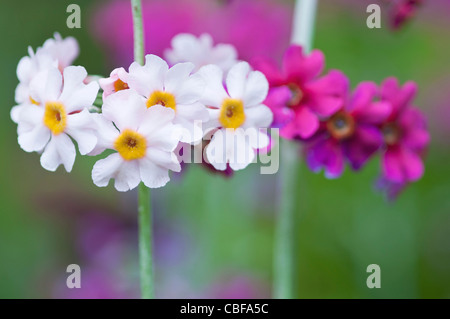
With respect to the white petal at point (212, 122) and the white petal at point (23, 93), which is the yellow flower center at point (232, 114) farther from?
the white petal at point (23, 93)

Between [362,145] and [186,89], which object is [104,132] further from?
[362,145]

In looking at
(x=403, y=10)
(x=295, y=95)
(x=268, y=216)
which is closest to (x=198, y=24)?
(x=268, y=216)

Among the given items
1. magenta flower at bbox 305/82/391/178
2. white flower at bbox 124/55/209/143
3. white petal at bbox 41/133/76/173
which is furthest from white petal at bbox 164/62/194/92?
magenta flower at bbox 305/82/391/178

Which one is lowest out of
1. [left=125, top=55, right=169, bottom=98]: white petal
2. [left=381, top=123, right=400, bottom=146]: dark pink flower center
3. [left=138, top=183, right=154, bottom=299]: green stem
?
[left=138, top=183, right=154, bottom=299]: green stem

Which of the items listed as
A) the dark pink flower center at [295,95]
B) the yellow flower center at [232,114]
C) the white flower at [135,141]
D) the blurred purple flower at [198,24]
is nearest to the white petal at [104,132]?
the white flower at [135,141]

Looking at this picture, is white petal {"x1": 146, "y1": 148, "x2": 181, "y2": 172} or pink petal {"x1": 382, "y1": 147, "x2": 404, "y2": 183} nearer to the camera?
white petal {"x1": 146, "y1": 148, "x2": 181, "y2": 172}

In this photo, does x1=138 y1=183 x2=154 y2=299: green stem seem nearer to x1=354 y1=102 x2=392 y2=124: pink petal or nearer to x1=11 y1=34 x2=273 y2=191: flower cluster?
x1=11 y1=34 x2=273 y2=191: flower cluster
